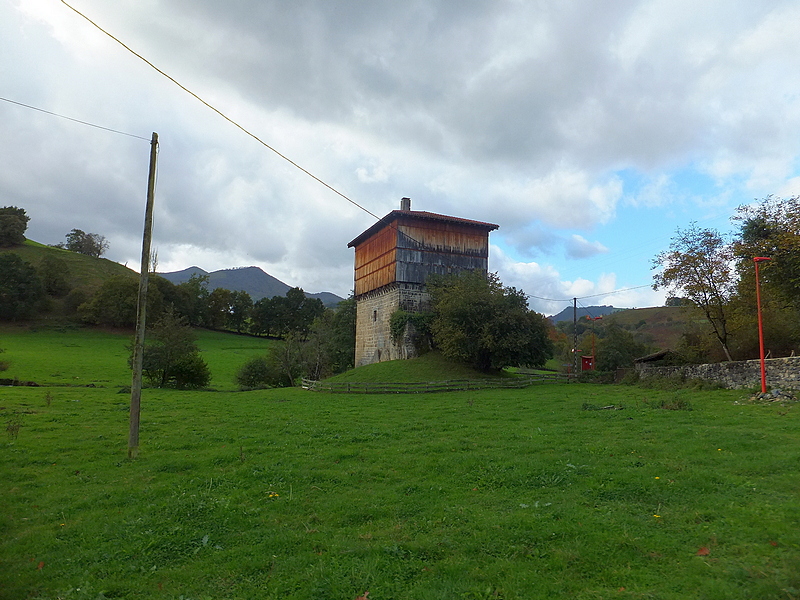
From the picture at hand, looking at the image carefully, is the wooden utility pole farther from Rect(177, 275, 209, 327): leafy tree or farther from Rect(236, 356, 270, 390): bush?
Rect(177, 275, 209, 327): leafy tree

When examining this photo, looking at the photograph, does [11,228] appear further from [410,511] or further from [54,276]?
[410,511]

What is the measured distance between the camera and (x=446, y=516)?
6.93 metres

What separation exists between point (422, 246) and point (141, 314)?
31029mm

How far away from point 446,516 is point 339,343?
44986mm

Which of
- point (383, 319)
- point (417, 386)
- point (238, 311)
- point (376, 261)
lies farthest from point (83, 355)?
point (417, 386)

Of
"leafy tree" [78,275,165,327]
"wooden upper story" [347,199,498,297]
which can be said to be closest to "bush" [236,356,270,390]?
"wooden upper story" [347,199,498,297]

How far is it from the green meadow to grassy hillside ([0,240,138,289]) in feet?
245

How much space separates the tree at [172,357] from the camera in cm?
3419

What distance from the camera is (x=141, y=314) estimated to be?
37.8 feet

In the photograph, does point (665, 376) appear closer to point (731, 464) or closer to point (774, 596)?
point (731, 464)

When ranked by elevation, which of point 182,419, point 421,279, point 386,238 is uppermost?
point 386,238

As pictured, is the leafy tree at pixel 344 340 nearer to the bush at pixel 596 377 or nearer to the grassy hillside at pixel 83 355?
the grassy hillside at pixel 83 355

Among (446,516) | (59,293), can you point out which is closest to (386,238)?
(446,516)

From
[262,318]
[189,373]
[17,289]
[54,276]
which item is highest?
[54,276]
